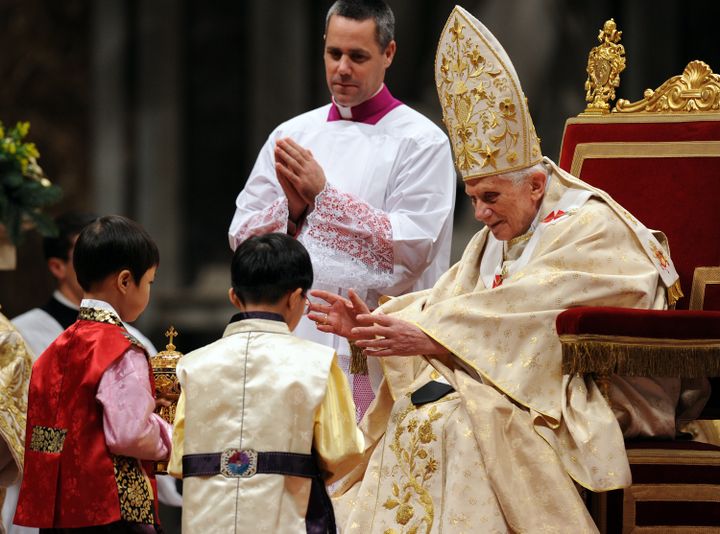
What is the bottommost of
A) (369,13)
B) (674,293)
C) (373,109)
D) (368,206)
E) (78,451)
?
(78,451)

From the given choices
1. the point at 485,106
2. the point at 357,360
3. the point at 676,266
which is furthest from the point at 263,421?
the point at 676,266

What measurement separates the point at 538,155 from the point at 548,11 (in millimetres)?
4672

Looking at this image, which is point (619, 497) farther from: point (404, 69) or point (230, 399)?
point (404, 69)

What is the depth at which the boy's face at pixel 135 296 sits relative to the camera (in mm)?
4309

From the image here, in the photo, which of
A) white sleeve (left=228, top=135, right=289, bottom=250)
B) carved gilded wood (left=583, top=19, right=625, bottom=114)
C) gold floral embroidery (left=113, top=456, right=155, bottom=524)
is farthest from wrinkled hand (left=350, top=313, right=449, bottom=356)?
carved gilded wood (left=583, top=19, right=625, bottom=114)

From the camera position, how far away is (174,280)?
10.3m

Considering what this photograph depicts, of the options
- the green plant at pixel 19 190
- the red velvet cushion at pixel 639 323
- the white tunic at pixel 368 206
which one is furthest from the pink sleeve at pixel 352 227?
the green plant at pixel 19 190

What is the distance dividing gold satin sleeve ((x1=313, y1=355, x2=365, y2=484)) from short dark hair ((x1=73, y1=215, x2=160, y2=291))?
2.32ft

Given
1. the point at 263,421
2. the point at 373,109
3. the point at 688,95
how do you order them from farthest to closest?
1. the point at 373,109
2. the point at 688,95
3. the point at 263,421

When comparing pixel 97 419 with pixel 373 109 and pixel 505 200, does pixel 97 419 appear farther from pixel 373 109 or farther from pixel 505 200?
pixel 373 109

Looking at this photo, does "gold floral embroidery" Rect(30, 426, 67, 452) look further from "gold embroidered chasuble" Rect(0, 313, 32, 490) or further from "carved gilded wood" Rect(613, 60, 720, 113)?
"carved gilded wood" Rect(613, 60, 720, 113)

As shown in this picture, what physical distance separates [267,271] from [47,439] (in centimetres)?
82

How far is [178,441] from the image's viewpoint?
4.00 meters

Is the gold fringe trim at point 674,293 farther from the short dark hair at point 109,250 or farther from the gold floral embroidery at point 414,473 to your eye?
the short dark hair at point 109,250
